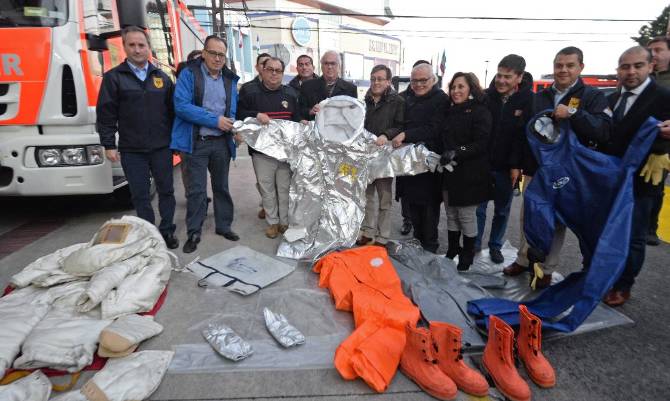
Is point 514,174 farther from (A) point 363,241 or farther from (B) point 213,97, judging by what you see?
(B) point 213,97

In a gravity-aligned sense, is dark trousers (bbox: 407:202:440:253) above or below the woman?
below

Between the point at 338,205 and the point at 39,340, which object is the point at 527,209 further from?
the point at 39,340

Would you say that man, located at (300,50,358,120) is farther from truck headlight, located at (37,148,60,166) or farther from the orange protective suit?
truck headlight, located at (37,148,60,166)

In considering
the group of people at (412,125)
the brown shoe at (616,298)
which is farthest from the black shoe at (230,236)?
the brown shoe at (616,298)

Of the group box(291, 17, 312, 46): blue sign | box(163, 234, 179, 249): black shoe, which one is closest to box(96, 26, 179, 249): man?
box(163, 234, 179, 249): black shoe

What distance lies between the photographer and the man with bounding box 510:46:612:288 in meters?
2.26

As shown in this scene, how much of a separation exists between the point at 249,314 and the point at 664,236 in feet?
14.4

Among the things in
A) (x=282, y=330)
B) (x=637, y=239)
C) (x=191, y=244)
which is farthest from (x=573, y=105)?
(x=191, y=244)

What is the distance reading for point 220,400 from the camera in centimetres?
176

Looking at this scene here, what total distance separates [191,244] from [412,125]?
237 cm

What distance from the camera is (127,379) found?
1.77 metres

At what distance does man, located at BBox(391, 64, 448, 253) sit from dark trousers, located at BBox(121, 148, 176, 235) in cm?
212

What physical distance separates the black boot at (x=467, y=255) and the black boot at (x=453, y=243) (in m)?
0.10

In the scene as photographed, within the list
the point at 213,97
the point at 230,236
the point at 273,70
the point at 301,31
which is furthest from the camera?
the point at 301,31
